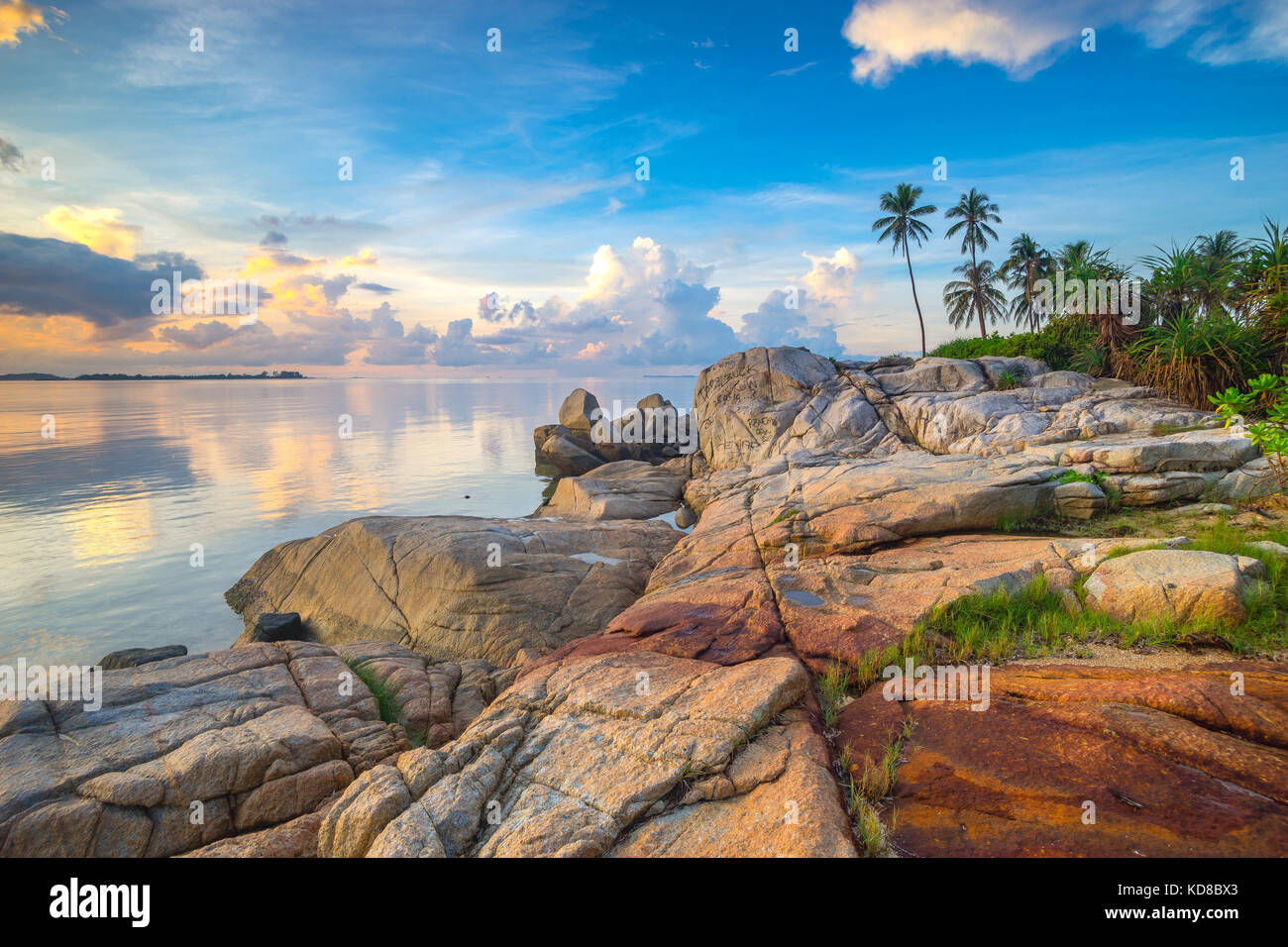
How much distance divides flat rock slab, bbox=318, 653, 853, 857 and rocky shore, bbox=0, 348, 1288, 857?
27mm

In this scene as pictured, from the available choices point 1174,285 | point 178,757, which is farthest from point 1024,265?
point 178,757

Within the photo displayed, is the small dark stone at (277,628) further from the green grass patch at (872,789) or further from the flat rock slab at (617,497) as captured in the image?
the green grass patch at (872,789)

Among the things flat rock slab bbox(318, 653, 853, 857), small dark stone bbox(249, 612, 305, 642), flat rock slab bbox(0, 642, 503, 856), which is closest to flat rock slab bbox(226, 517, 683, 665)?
small dark stone bbox(249, 612, 305, 642)

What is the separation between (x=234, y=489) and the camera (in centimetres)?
3036

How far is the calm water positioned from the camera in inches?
617

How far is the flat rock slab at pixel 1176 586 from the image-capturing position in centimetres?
634

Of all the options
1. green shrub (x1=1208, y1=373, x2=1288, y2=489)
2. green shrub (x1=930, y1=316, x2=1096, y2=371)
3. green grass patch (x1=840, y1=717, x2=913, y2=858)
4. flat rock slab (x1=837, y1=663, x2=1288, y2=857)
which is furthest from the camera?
green shrub (x1=930, y1=316, x2=1096, y2=371)

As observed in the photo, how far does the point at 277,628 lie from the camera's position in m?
13.5

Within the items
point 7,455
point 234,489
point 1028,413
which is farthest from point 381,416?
point 1028,413

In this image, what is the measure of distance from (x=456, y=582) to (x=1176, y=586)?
12.6 metres

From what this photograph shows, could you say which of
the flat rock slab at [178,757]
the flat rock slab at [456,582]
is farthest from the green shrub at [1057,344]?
Answer: the flat rock slab at [178,757]

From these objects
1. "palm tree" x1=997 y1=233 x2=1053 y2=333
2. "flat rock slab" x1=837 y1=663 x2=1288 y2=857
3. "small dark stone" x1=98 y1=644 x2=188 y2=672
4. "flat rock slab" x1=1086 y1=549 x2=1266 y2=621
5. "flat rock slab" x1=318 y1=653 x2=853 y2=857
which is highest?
"palm tree" x1=997 y1=233 x2=1053 y2=333

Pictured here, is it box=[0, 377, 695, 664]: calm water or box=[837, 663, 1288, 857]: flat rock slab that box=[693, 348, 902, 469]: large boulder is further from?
box=[837, 663, 1288, 857]: flat rock slab
